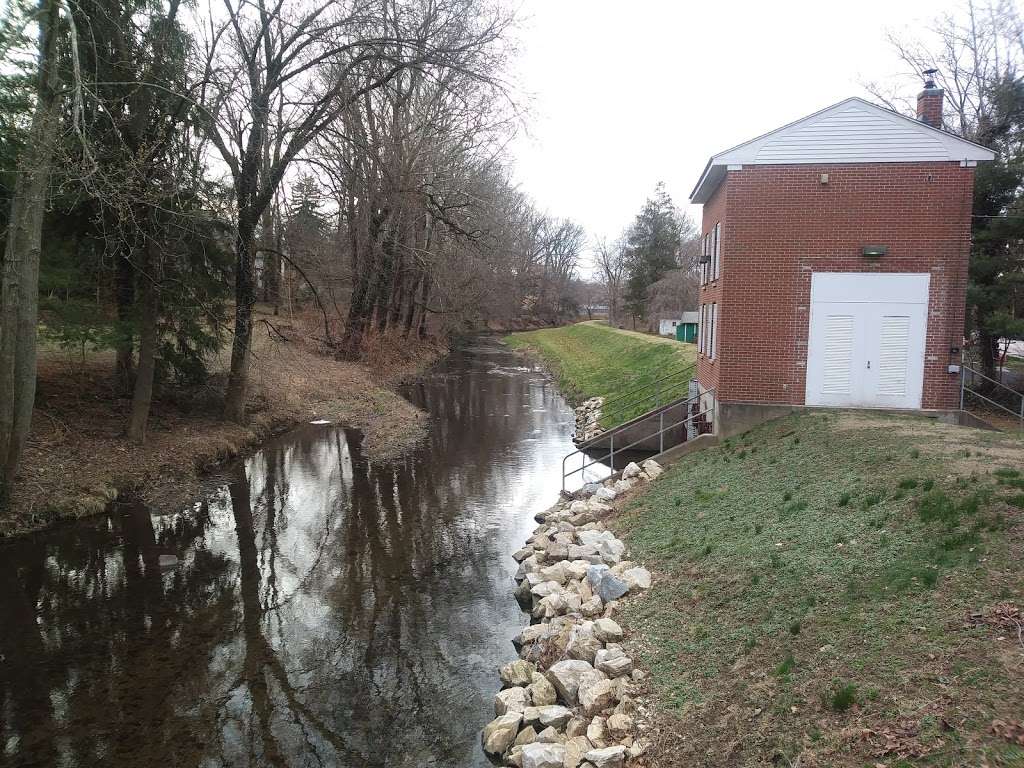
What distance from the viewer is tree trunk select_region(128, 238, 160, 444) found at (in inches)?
575

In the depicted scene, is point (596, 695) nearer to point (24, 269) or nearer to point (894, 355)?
point (894, 355)

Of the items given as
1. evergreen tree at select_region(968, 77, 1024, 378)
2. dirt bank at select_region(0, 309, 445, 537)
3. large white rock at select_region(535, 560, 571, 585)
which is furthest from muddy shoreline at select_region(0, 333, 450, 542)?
evergreen tree at select_region(968, 77, 1024, 378)

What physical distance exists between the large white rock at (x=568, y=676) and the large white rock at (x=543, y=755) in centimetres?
74

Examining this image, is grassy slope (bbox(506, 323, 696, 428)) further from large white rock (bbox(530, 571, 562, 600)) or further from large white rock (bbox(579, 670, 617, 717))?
large white rock (bbox(579, 670, 617, 717))

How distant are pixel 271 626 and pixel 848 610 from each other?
A: 670cm

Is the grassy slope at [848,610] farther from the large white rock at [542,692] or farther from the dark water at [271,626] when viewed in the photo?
the dark water at [271,626]

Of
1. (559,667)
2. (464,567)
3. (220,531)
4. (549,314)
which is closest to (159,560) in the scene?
(220,531)

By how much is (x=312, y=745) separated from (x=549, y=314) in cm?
8542

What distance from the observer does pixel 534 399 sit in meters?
28.4

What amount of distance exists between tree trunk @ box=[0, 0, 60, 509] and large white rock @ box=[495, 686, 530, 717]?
9401 mm

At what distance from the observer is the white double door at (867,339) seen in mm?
13336

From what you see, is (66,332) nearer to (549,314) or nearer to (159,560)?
(159,560)

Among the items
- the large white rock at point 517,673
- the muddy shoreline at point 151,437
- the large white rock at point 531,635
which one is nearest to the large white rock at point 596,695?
the large white rock at point 517,673

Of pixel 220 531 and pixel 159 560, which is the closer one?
pixel 159 560
